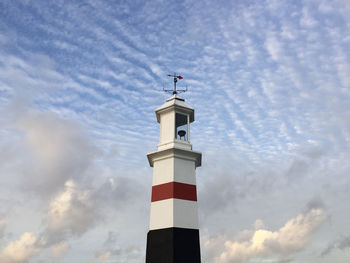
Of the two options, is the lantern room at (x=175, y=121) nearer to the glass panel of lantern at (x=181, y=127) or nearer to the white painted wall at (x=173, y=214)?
the glass panel of lantern at (x=181, y=127)

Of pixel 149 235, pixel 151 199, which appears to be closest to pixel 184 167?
pixel 151 199

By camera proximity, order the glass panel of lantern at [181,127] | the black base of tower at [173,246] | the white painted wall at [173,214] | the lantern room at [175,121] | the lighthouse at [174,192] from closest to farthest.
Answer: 1. the black base of tower at [173,246]
2. the lighthouse at [174,192]
3. the white painted wall at [173,214]
4. the lantern room at [175,121]
5. the glass panel of lantern at [181,127]

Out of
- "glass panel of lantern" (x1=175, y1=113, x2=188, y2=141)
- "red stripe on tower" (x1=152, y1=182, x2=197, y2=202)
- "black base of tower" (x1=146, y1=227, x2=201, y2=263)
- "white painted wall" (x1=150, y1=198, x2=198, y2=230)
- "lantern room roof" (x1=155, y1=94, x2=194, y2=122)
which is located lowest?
"black base of tower" (x1=146, y1=227, x2=201, y2=263)

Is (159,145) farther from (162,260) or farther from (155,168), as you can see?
(162,260)

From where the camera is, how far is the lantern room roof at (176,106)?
49.7 feet

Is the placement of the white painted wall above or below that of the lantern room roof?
below

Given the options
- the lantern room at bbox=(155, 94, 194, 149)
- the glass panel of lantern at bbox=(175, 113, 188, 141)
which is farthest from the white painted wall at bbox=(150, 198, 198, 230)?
the glass panel of lantern at bbox=(175, 113, 188, 141)

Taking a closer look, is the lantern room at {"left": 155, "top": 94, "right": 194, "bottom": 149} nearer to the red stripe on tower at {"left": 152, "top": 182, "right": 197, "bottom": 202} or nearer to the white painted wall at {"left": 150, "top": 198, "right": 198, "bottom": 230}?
the red stripe on tower at {"left": 152, "top": 182, "right": 197, "bottom": 202}

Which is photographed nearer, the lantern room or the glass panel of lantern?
the lantern room

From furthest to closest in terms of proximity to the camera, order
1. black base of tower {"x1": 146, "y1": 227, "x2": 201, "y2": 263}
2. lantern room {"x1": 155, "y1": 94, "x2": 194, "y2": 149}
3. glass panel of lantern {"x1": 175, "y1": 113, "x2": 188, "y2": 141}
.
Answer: glass panel of lantern {"x1": 175, "y1": 113, "x2": 188, "y2": 141} < lantern room {"x1": 155, "y1": 94, "x2": 194, "y2": 149} < black base of tower {"x1": 146, "y1": 227, "x2": 201, "y2": 263}

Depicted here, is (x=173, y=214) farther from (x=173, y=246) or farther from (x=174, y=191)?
(x=173, y=246)

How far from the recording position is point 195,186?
1391 cm

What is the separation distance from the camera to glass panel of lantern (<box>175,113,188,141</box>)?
15039 mm

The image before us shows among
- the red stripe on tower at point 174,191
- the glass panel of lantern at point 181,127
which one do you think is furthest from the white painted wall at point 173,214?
the glass panel of lantern at point 181,127
